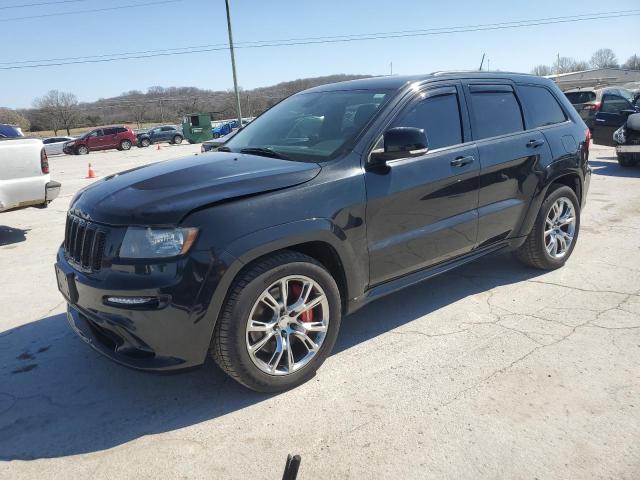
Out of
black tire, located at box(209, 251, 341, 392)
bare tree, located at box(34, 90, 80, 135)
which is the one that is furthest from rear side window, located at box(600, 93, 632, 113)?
bare tree, located at box(34, 90, 80, 135)

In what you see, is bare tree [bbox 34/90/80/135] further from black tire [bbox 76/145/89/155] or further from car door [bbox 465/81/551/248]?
car door [bbox 465/81/551/248]

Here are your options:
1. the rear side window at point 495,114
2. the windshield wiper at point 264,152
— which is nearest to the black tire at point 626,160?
the rear side window at point 495,114

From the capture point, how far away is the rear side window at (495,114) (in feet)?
13.3

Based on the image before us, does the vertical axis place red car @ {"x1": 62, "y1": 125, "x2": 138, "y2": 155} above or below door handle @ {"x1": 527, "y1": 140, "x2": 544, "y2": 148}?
below

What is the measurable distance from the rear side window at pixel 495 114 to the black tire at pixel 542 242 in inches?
28.9

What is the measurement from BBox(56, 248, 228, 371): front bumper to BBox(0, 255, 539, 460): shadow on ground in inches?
15.0

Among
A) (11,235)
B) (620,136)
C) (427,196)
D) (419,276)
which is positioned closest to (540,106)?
(427,196)

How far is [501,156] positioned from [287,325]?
235 cm

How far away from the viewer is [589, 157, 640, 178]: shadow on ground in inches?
416

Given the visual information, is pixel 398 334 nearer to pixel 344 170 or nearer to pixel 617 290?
pixel 344 170

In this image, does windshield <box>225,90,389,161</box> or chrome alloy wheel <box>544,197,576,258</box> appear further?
chrome alloy wheel <box>544,197,576,258</box>

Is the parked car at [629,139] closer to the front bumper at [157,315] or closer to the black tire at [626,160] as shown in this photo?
the black tire at [626,160]

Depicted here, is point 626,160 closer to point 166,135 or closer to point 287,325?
point 287,325

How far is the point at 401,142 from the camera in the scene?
3141mm
